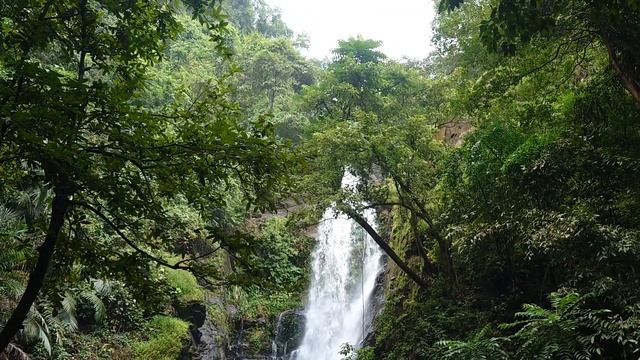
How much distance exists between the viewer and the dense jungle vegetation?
304 cm

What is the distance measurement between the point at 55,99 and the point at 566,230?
18.8 ft

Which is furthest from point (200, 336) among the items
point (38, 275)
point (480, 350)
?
point (38, 275)

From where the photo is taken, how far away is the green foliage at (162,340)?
452 inches

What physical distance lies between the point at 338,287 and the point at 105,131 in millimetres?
16738

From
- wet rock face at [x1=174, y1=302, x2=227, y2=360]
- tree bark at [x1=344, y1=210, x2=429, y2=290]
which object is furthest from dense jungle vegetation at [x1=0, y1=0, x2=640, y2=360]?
tree bark at [x1=344, y1=210, x2=429, y2=290]

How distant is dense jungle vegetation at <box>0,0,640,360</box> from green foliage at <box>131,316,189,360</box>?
5 centimetres

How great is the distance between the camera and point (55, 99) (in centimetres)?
253

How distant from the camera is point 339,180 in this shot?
1088 cm

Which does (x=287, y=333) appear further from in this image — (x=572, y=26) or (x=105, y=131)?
(x=105, y=131)

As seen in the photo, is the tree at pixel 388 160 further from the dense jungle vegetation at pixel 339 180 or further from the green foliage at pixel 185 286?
the green foliage at pixel 185 286

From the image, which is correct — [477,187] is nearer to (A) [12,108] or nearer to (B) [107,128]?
(B) [107,128]

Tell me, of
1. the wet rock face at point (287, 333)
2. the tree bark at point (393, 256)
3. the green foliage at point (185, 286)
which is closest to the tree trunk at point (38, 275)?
the tree bark at point (393, 256)

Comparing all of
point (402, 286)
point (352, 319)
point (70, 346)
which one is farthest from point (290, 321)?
point (70, 346)

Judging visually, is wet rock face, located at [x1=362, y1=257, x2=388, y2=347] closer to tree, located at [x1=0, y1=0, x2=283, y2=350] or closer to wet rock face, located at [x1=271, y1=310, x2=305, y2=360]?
wet rock face, located at [x1=271, y1=310, x2=305, y2=360]
